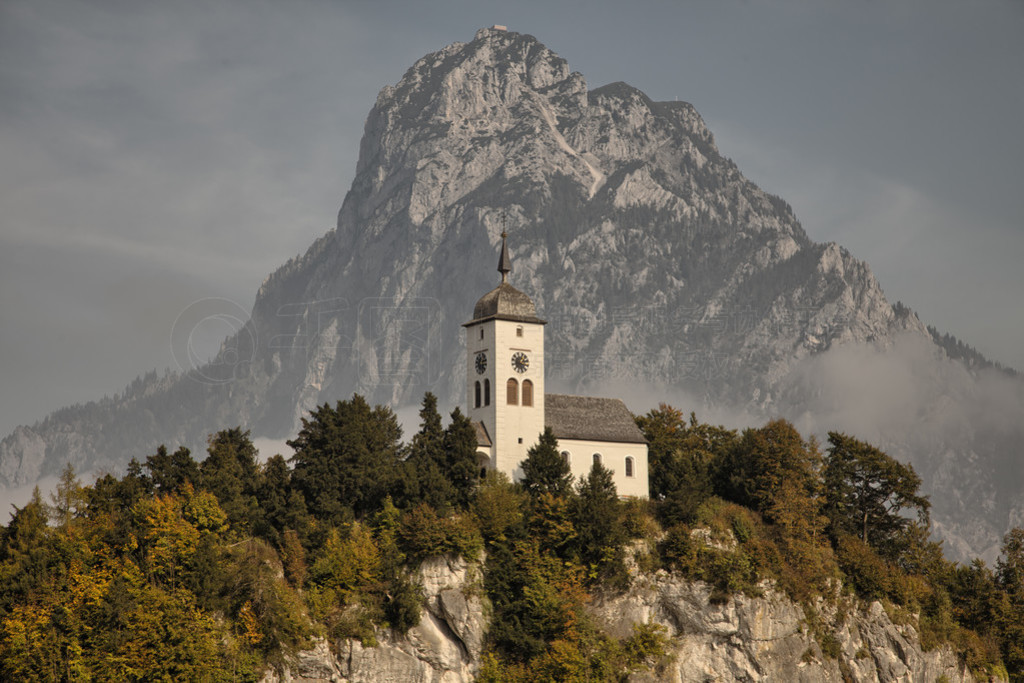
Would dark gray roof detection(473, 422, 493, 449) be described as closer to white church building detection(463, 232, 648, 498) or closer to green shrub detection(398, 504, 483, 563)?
white church building detection(463, 232, 648, 498)

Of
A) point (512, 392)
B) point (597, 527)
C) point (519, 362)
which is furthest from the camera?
point (519, 362)

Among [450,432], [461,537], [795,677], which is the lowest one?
Result: [795,677]

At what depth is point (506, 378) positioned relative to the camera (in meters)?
102

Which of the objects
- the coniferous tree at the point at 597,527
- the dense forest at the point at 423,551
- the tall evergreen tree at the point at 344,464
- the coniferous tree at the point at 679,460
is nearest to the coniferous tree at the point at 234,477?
the dense forest at the point at 423,551

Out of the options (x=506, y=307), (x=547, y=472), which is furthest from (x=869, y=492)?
(x=506, y=307)

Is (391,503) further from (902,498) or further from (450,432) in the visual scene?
(902,498)

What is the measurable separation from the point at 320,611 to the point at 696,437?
36.0 m

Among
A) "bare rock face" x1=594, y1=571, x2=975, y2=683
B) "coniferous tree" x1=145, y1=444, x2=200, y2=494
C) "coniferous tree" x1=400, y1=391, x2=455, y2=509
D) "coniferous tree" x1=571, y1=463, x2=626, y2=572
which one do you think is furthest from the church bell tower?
"coniferous tree" x1=145, y1=444, x2=200, y2=494

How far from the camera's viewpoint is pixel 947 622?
335ft

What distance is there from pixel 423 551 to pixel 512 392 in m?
15.7

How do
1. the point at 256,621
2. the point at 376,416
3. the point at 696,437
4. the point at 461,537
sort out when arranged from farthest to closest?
the point at 696,437
the point at 376,416
the point at 461,537
the point at 256,621

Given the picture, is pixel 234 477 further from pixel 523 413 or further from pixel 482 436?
pixel 523 413

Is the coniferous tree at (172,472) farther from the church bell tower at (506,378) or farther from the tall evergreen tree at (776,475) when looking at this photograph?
the tall evergreen tree at (776,475)

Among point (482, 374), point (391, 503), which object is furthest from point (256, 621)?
point (482, 374)
